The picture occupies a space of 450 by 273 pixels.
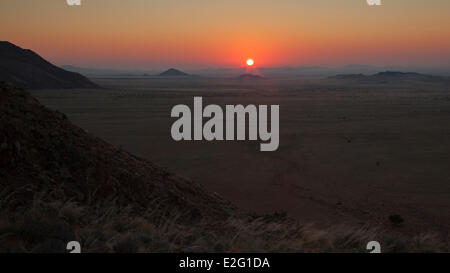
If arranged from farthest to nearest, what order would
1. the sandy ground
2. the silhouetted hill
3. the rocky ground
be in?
the silhouetted hill
the sandy ground
the rocky ground

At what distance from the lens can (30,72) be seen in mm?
88062

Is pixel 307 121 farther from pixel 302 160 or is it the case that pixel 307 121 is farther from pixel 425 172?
pixel 425 172

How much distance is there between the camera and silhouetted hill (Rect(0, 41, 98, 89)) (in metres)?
82.6

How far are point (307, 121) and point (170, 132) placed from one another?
45.1 ft

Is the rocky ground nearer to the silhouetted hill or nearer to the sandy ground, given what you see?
the sandy ground

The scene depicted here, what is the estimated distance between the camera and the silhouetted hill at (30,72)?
82550 mm

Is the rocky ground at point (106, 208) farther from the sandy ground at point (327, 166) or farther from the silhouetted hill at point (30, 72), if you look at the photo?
the silhouetted hill at point (30, 72)

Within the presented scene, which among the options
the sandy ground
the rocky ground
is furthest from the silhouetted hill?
the rocky ground

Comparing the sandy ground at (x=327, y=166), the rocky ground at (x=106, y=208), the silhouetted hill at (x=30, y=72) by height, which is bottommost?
the sandy ground at (x=327, y=166)

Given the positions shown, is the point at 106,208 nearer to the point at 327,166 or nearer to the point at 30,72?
the point at 327,166

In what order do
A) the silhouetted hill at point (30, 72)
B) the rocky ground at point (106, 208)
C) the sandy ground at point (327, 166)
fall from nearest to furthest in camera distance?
the rocky ground at point (106, 208) → the sandy ground at point (327, 166) → the silhouetted hill at point (30, 72)

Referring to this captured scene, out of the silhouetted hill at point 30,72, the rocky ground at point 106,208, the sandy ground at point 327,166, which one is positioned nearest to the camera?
the rocky ground at point 106,208

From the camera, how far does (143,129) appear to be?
3159 cm

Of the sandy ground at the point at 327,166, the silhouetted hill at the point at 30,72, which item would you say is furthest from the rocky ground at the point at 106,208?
the silhouetted hill at the point at 30,72
